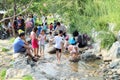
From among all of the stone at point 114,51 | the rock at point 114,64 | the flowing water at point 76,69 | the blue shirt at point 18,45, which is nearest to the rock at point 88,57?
the flowing water at point 76,69

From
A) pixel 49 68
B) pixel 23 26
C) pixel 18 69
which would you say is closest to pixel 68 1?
pixel 23 26

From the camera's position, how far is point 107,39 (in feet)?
47.4

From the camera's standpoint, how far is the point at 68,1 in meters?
21.2

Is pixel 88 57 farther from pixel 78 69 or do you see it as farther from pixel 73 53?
pixel 78 69

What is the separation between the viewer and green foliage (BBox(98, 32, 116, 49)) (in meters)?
14.2

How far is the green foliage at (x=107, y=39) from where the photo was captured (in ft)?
46.7

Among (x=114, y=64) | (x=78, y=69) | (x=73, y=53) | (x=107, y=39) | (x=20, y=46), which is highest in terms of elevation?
(x=20, y=46)

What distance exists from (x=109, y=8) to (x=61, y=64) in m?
3.54

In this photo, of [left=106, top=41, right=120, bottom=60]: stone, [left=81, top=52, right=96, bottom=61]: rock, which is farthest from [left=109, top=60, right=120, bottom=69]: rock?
[left=81, top=52, right=96, bottom=61]: rock

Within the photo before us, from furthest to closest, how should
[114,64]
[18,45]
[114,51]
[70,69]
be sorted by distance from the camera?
[114,51], [70,69], [114,64], [18,45]

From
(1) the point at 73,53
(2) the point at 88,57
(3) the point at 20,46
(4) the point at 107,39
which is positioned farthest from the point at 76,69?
(3) the point at 20,46

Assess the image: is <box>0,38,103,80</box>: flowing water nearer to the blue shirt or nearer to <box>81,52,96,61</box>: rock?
<box>81,52,96,61</box>: rock

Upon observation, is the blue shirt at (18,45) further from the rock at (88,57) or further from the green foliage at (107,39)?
the green foliage at (107,39)

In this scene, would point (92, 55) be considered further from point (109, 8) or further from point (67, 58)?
point (109, 8)
